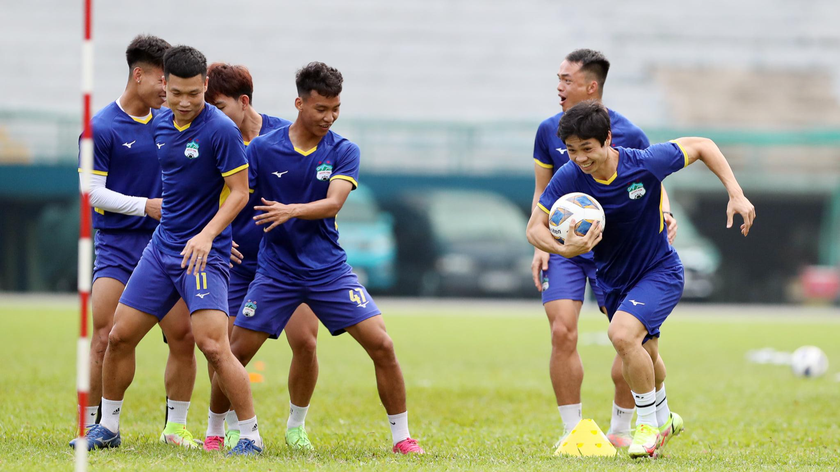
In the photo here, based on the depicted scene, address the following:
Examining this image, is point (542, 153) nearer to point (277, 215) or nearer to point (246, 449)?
point (277, 215)

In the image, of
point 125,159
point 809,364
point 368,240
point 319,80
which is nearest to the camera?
point 319,80

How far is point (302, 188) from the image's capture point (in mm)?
5949

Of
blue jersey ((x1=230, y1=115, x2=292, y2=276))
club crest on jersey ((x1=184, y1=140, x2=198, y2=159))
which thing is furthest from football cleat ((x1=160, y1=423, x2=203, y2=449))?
club crest on jersey ((x1=184, y1=140, x2=198, y2=159))

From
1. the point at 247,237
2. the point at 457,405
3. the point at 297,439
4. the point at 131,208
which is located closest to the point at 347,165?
the point at 247,237

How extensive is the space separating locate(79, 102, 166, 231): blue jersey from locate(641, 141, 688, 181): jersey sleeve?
10.5ft

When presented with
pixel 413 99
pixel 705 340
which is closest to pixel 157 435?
pixel 705 340

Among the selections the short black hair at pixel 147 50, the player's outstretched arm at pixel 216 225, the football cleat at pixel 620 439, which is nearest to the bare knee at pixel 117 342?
the player's outstretched arm at pixel 216 225

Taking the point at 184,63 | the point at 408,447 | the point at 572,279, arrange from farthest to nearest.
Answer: the point at 572,279 → the point at 408,447 → the point at 184,63

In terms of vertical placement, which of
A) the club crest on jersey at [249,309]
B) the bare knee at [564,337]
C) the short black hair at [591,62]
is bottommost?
the bare knee at [564,337]

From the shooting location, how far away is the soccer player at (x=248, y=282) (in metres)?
6.29

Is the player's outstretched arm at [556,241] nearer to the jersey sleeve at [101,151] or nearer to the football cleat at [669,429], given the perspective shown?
the football cleat at [669,429]

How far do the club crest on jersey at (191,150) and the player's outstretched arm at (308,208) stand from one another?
0.48m

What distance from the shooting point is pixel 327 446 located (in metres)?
6.27

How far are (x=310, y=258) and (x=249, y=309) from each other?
506 mm
